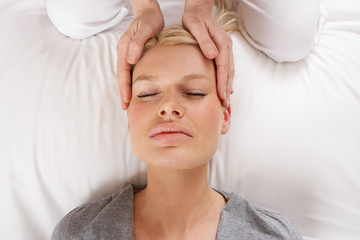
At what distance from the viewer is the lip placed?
3.13 ft

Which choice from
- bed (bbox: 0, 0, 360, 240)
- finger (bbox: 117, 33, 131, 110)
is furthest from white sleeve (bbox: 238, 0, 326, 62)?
finger (bbox: 117, 33, 131, 110)

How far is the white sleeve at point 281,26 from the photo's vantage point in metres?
1.24

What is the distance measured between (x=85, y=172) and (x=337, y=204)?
795mm

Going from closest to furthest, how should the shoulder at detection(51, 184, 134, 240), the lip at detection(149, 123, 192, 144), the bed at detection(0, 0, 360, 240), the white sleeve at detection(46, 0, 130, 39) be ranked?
the lip at detection(149, 123, 192, 144) → the shoulder at detection(51, 184, 134, 240) → the bed at detection(0, 0, 360, 240) → the white sleeve at detection(46, 0, 130, 39)

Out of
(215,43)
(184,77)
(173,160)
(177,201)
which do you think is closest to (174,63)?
(184,77)

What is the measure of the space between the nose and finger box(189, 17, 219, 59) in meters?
0.17

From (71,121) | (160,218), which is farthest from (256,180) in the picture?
(71,121)

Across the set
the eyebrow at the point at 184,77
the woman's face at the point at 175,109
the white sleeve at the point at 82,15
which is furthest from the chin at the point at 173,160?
the white sleeve at the point at 82,15

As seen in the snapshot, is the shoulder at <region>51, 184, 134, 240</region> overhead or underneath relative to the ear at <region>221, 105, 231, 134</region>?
underneath

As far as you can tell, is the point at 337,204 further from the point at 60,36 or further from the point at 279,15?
the point at 60,36

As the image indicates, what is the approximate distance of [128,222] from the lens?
1.08m

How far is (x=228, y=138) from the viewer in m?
1.25

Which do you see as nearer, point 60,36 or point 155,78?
point 155,78

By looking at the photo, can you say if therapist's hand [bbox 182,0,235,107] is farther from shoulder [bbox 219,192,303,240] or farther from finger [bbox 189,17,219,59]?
shoulder [bbox 219,192,303,240]
